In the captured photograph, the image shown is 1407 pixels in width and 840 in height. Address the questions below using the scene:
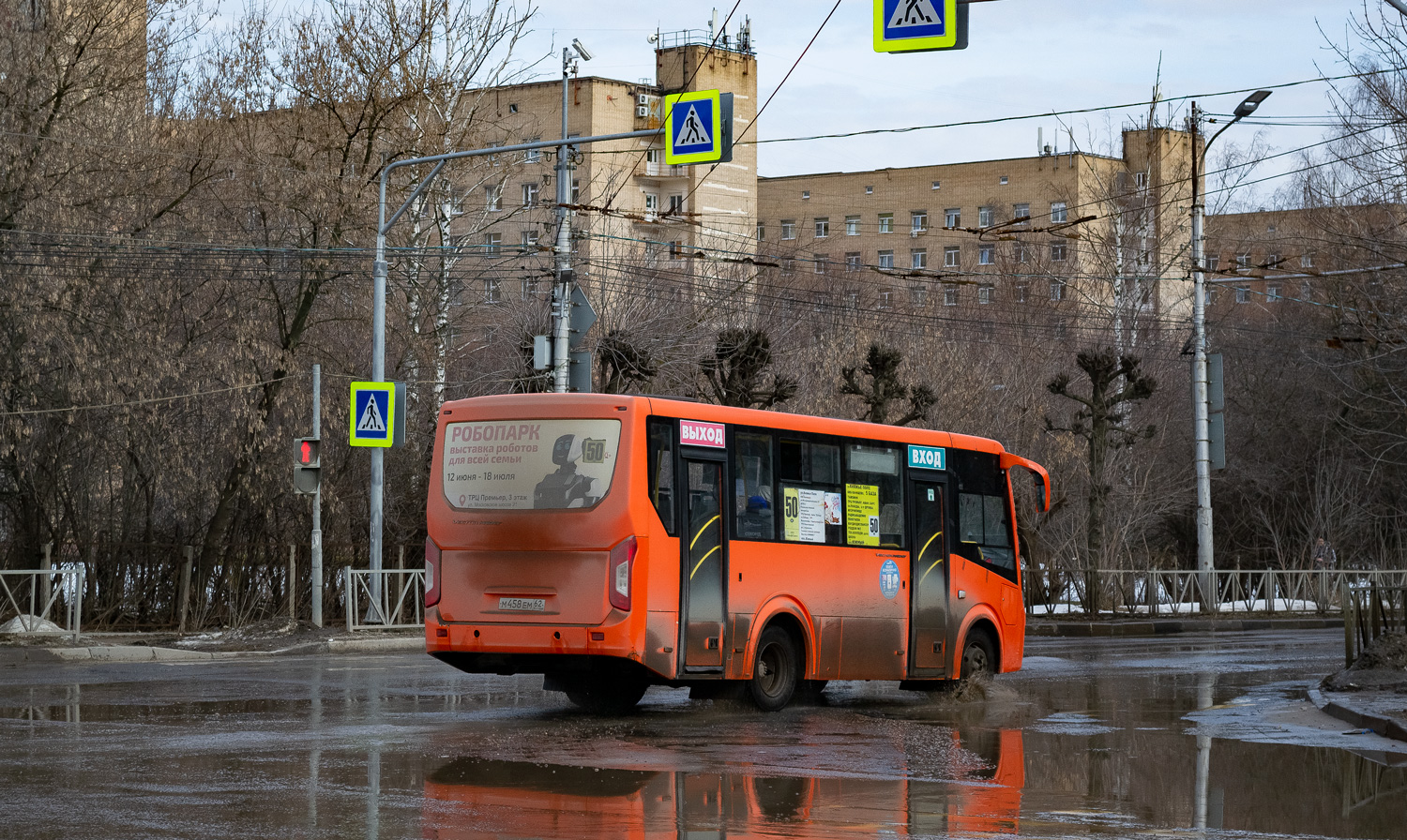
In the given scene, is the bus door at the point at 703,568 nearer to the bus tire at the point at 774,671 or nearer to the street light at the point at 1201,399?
the bus tire at the point at 774,671

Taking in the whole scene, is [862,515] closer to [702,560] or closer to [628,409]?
[702,560]

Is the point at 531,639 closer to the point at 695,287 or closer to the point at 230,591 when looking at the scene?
the point at 230,591

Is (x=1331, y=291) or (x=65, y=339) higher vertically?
(x=1331, y=291)

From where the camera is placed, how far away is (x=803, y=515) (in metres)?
15.8

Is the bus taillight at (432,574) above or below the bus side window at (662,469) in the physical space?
below

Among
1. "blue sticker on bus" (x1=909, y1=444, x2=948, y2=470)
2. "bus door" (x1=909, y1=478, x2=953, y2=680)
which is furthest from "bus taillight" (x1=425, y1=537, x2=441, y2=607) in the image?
"blue sticker on bus" (x1=909, y1=444, x2=948, y2=470)

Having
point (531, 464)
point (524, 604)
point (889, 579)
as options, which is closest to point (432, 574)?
point (524, 604)

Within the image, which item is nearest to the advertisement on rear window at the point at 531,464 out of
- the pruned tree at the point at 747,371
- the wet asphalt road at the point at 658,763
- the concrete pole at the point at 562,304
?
the wet asphalt road at the point at 658,763

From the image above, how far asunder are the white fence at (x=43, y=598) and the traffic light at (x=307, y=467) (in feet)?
10.7

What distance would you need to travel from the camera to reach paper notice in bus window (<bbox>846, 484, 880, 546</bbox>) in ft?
53.6

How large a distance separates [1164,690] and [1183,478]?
3551 cm

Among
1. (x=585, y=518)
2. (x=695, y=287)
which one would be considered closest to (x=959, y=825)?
(x=585, y=518)

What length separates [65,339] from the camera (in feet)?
84.2

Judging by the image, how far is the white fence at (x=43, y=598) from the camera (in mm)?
22734
